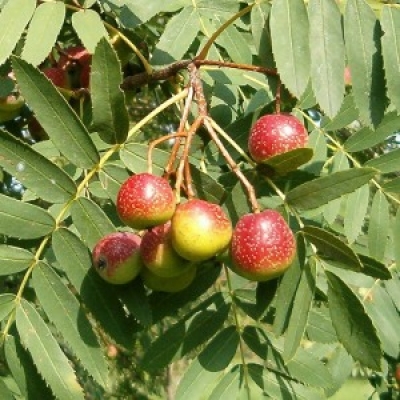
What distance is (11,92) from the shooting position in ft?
7.05

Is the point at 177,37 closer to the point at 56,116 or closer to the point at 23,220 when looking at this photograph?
the point at 56,116

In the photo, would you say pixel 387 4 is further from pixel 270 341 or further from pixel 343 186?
pixel 270 341

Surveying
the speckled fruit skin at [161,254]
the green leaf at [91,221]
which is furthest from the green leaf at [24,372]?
the speckled fruit skin at [161,254]

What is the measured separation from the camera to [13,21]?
1.79 m

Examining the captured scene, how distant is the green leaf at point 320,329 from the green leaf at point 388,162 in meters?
0.43

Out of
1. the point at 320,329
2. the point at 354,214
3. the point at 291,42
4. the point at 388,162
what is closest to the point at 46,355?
the point at 320,329

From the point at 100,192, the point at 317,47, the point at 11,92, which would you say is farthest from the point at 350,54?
the point at 11,92

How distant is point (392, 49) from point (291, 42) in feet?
0.67

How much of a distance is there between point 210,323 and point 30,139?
1114mm

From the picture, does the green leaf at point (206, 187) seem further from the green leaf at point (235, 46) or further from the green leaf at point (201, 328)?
the green leaf at point (235, 46)

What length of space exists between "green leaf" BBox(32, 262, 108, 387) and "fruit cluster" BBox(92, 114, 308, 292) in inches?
5.7

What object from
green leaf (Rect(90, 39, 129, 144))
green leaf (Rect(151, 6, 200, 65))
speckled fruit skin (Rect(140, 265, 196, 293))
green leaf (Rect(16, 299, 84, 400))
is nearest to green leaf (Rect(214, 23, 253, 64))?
green leaf (Rect(151, 6, 200, 65))

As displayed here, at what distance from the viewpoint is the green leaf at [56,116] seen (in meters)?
1.57

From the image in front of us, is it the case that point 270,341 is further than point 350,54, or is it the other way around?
point 270,341
